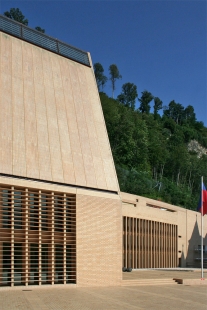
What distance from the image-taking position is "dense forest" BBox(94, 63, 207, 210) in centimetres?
5144

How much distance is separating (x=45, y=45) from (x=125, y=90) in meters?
65.1

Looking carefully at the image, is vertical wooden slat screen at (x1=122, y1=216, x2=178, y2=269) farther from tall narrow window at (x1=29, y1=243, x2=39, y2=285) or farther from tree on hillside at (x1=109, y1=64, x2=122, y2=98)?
tree on hillside at (x1=109, y1=64, x2=122, y2=98)

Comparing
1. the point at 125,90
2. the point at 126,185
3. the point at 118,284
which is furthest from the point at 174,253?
the point at 125,90

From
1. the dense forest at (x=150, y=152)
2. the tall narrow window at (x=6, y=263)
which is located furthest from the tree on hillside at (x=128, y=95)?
the tall narrow window at (x=6, y=263)

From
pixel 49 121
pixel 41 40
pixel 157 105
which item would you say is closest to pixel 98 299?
pixel 49 121

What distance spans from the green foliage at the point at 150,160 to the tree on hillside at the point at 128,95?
8693 mm

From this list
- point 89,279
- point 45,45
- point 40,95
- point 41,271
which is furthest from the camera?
point 45,45

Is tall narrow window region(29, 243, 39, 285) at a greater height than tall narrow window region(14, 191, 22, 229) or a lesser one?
lesser

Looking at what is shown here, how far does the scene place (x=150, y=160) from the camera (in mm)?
63062

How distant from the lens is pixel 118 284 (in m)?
19.5

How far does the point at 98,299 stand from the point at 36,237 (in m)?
3.70

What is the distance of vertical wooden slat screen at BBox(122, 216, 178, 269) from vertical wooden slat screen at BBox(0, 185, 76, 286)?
12785 mm

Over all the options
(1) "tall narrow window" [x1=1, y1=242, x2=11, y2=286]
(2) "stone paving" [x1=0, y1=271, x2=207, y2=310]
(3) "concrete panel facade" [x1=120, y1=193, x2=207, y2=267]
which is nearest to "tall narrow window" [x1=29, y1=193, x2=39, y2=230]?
(1) "tall narrow window" [x1=1, y1=242, x2=11, y2=286]

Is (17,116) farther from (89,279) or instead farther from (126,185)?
(126,185)
